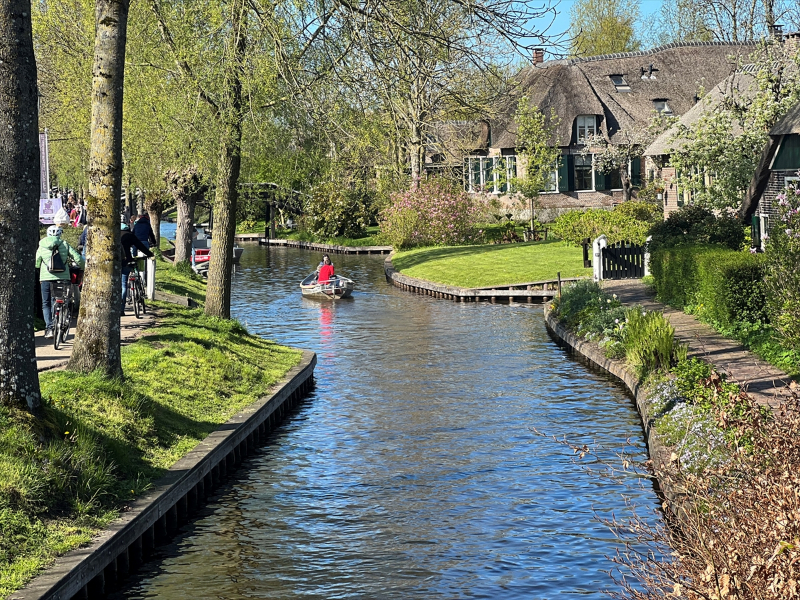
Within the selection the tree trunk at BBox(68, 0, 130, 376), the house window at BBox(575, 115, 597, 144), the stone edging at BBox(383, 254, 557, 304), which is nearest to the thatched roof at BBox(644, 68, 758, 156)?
the stone edging at BBox(383, 254, 557, 304)

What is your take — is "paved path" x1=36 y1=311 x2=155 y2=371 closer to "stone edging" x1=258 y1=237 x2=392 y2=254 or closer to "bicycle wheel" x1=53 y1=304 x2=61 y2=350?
"bicycle wheel" x1=53 y1=304 x2=61 y2=350

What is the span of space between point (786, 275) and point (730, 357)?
1.88 metres

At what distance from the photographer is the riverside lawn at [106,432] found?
34.0 ft

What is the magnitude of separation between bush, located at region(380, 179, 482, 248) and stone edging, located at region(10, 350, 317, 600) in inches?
1419

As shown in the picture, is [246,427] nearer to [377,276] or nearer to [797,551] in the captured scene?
[797,551]

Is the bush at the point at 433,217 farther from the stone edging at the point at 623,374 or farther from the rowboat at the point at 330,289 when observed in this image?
the stone edging at the point at 623,374

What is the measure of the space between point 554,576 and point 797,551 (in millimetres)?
5609

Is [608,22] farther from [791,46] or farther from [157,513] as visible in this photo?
[157,513]

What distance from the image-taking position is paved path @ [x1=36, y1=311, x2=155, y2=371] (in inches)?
669

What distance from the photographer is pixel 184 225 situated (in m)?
43.0

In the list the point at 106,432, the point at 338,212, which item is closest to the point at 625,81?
the point at 338,212

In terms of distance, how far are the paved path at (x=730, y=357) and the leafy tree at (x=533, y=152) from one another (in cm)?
2888

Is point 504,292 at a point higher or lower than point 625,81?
lower

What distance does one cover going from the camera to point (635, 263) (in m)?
36.2
